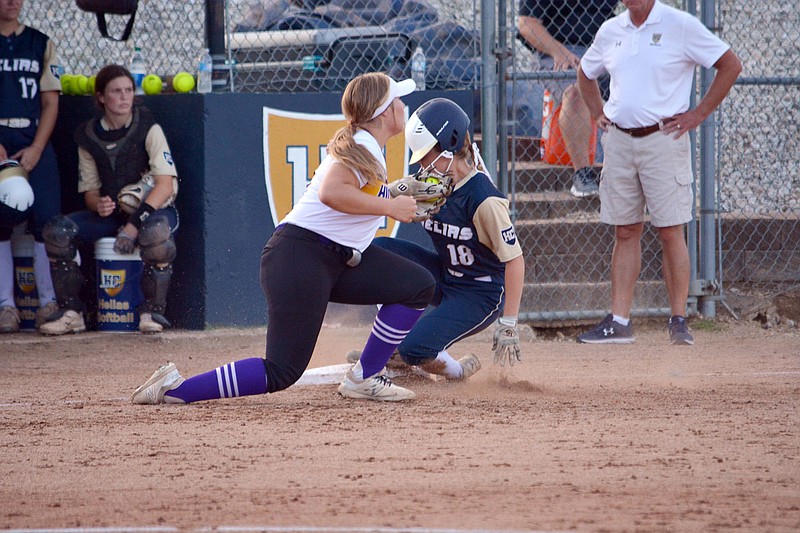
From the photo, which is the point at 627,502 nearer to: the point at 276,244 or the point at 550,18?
the point at 276,244

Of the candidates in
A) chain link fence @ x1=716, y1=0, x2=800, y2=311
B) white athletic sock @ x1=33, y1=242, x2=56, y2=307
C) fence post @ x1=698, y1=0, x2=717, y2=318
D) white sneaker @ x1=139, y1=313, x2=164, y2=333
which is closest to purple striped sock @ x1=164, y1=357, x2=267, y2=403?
white sneaker @ x1=139, y1=313, x2=164, y2=333

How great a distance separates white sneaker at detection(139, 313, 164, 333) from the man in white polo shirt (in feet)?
9.41

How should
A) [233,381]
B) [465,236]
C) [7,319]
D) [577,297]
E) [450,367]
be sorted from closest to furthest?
[233,381] < [465,236] < [450,367] < [7,319] < [577,297]

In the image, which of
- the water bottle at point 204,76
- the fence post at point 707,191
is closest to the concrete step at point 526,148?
the fence post at point 707,191

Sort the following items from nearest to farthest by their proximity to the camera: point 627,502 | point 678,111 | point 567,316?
point 627,502 → point 678,111 → point 567,316

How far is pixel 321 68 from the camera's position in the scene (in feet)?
25.7

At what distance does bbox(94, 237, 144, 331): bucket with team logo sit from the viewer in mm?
6938

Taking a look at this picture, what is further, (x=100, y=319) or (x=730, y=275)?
(x=730, y=275)

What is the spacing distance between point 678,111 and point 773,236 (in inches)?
86.8

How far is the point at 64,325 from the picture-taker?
6.84 m

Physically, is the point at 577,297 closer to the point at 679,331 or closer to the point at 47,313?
the point at 679,331

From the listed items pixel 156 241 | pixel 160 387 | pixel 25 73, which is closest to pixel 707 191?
pixel 156 241

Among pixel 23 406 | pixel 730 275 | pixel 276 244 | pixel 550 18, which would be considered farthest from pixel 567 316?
pixel 23 406

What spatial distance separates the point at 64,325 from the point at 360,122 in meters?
3.30
